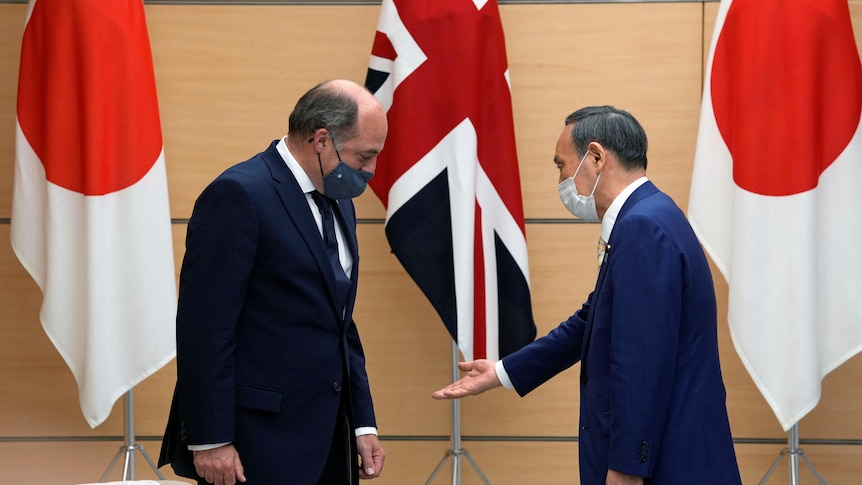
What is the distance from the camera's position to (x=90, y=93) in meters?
3.78

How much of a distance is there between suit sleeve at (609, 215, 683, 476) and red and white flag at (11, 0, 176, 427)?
7.19 feet

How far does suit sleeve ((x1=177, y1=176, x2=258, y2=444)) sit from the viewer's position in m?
2.36

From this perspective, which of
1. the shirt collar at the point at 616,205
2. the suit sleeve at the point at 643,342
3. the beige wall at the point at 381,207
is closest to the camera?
the suit sleeve at the point at 643,342

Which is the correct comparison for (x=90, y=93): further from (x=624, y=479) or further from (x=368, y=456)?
(x=624, y=479)

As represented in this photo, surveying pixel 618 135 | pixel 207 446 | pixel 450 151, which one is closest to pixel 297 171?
pixel 207 446

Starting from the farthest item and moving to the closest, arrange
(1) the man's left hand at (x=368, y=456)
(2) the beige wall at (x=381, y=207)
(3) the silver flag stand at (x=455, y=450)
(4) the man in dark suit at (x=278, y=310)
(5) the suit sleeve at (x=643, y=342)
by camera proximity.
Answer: (2) the beige wall at (x=381, y=207)
(3) the silver flag stand at (x=455, y=450)
(1) the man's left hand at (x=368, y=456)
(4) the man in dark suit at (x=278, y=310)
(5) the suit sleeve at (x=643, y=342)

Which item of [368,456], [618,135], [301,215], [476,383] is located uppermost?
[618,135]

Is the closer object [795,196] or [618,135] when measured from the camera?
[618,135]

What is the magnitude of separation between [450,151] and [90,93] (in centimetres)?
142

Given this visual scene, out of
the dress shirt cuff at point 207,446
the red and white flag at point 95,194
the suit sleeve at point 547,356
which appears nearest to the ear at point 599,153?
the suit sleeve at point 547,356

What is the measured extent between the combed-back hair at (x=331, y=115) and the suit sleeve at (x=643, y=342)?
2.65ft

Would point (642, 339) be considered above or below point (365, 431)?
above

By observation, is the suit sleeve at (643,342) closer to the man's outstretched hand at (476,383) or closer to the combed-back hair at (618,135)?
the combed-back hair at (618,135)

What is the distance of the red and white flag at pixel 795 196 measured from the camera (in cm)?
371
